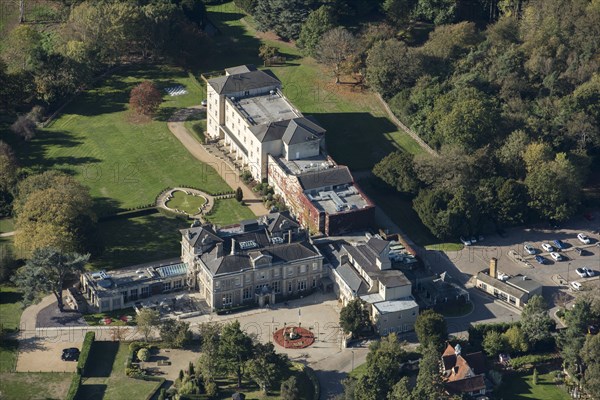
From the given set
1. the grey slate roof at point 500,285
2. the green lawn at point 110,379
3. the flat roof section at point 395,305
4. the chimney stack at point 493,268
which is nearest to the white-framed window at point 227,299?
the green lawn at point 110,379

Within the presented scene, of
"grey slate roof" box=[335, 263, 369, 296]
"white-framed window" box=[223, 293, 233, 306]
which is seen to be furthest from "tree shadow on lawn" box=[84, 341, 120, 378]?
"grey slate roof" box=[335, 263, 369, 296]

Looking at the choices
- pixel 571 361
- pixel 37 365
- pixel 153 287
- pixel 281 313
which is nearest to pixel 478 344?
pixel 571 361

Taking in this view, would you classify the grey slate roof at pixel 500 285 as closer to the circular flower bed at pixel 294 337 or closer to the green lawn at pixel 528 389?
the green lawn at pixel 528 389

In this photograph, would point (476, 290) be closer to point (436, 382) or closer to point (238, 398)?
point (436, 382)

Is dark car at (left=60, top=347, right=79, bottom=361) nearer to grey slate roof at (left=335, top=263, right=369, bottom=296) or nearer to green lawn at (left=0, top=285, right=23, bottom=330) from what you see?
green lawn at (left=0, top=285, right=23, bottom=330)

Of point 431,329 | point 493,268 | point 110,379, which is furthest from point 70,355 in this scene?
point 493,268

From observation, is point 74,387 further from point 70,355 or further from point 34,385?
point 70,355
